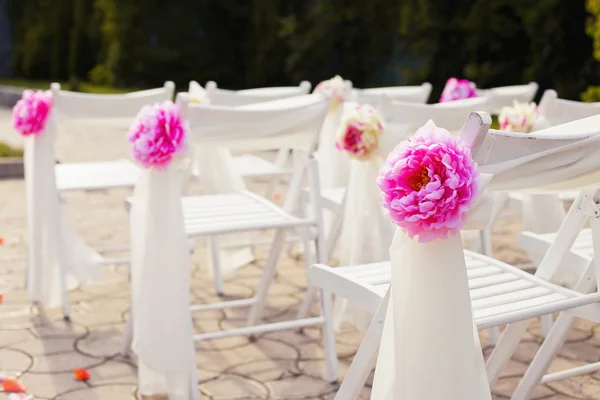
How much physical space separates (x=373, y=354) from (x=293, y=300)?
1.84 metres

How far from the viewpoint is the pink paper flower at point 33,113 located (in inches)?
143

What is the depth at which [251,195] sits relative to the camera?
3.53 m

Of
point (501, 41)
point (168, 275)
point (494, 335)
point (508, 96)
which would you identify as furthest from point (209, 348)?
point (501, 41)

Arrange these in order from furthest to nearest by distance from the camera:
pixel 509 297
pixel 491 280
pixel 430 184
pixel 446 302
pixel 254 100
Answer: pixel 254 100
pixel 491 280
pixel 509 297
pixel 446 302
pixel 430 184

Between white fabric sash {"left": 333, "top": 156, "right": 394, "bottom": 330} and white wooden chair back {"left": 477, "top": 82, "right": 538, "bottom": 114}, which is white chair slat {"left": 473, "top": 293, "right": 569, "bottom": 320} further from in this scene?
white wooden chair back {"left": 477, "top": 82, "right": 538, "bottom": 114}

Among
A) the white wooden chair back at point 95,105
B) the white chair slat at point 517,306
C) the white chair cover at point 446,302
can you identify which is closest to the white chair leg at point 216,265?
the white wooden chair back at point 95,105

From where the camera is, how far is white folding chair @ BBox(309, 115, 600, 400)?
6.09ft

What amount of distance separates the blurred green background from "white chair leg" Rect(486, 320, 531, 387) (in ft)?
17.0

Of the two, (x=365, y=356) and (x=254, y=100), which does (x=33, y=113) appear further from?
(x=365, y=356)

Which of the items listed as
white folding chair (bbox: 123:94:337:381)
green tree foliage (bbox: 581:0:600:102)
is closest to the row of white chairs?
white folding chair (bbox: 123:94:337:381)

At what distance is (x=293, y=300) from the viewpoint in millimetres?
4012

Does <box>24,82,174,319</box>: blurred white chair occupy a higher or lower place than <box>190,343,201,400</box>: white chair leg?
higher

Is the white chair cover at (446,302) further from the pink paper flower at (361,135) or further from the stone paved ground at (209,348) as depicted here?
the pink paper flower at (361,135)

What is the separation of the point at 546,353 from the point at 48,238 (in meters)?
2.11
